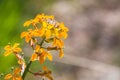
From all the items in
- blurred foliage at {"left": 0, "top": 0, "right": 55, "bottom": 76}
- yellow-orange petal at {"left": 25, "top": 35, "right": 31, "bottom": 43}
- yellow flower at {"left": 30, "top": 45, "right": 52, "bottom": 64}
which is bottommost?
yellow flower at {"left": 30, "top": 45, "right": 52, "bottom": 64}

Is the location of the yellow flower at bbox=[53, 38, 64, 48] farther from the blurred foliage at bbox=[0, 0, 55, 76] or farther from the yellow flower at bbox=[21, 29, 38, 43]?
the blurred foliage at bbox=[0, 0, 55, 76]

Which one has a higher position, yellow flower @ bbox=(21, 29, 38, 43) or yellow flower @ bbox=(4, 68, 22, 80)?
yellow flower @ bbox=(21, 29, 38, 43)

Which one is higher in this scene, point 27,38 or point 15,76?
point 27,38

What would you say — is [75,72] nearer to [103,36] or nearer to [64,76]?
[64,76]

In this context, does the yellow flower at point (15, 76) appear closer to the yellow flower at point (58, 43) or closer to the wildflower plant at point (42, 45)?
the wildflower plant at point (42, 45)

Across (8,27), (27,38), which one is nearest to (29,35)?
(27,38)

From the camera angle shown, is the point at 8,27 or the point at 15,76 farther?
the point at 8,27

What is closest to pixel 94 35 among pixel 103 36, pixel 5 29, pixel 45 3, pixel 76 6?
pixel 103 36

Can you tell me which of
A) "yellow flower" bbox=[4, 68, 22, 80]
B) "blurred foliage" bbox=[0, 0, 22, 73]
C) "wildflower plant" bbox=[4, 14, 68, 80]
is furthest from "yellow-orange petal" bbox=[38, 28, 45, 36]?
"blurred foliage" bbox=[0, 0, 22, 73]

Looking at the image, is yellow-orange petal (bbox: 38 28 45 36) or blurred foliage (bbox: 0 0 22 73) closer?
yellow-orange petal (bbox: 38 28 45 36)

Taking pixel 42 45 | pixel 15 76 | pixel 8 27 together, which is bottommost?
pixel 15 76

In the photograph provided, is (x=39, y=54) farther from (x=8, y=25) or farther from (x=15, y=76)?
(x=8, y=25)
